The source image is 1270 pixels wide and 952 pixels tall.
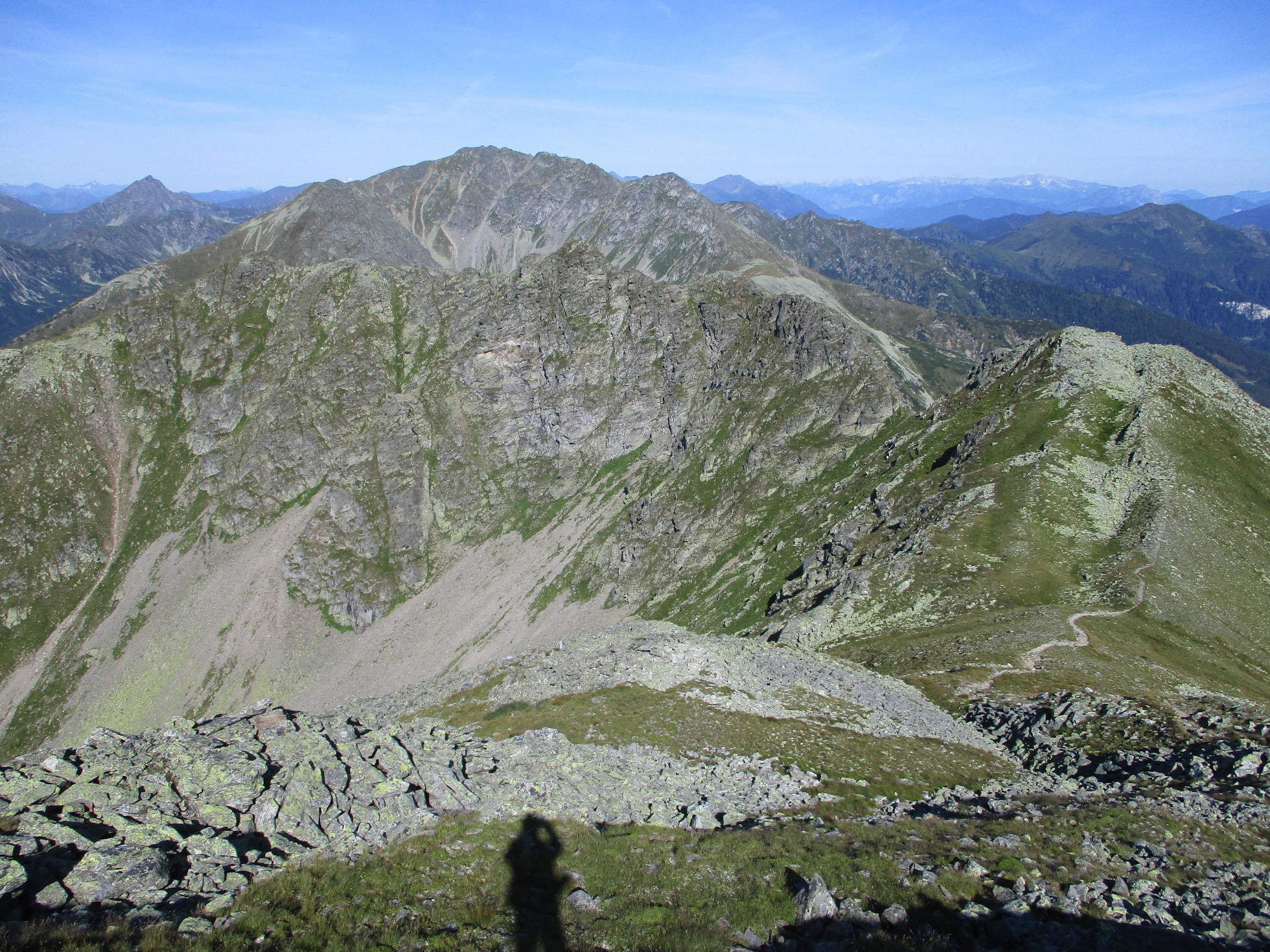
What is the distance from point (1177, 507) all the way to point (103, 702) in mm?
238343

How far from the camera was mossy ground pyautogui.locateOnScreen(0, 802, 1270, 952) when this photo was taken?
15.0 metres

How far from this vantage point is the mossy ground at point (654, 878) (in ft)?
49.1

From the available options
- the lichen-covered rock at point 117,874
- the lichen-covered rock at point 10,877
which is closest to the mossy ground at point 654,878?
the lichen-covered rock at point 117,874

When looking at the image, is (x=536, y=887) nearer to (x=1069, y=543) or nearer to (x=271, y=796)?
(x=271, y=796)

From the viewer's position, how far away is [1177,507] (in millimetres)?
66500

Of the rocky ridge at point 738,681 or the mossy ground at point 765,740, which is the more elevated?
the mossy ground at point 765,740

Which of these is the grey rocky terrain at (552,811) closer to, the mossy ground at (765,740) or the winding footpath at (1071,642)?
the mossy ground at (765,740)

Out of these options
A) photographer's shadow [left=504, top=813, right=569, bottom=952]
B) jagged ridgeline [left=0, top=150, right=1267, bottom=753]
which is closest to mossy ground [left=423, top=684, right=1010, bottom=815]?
photographer's shadow [left=504, top=813, right=569, bottom=952]

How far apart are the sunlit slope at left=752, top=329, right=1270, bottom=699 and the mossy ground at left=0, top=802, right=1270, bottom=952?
2494 centimetres

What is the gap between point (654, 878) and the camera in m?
19.1

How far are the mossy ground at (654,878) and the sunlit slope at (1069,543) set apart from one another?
2494cm

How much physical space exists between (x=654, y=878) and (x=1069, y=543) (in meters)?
65.4

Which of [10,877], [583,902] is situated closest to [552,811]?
[583,902]

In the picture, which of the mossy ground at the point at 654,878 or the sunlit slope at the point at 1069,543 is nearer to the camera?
the mossy ground at the point at 654,878
